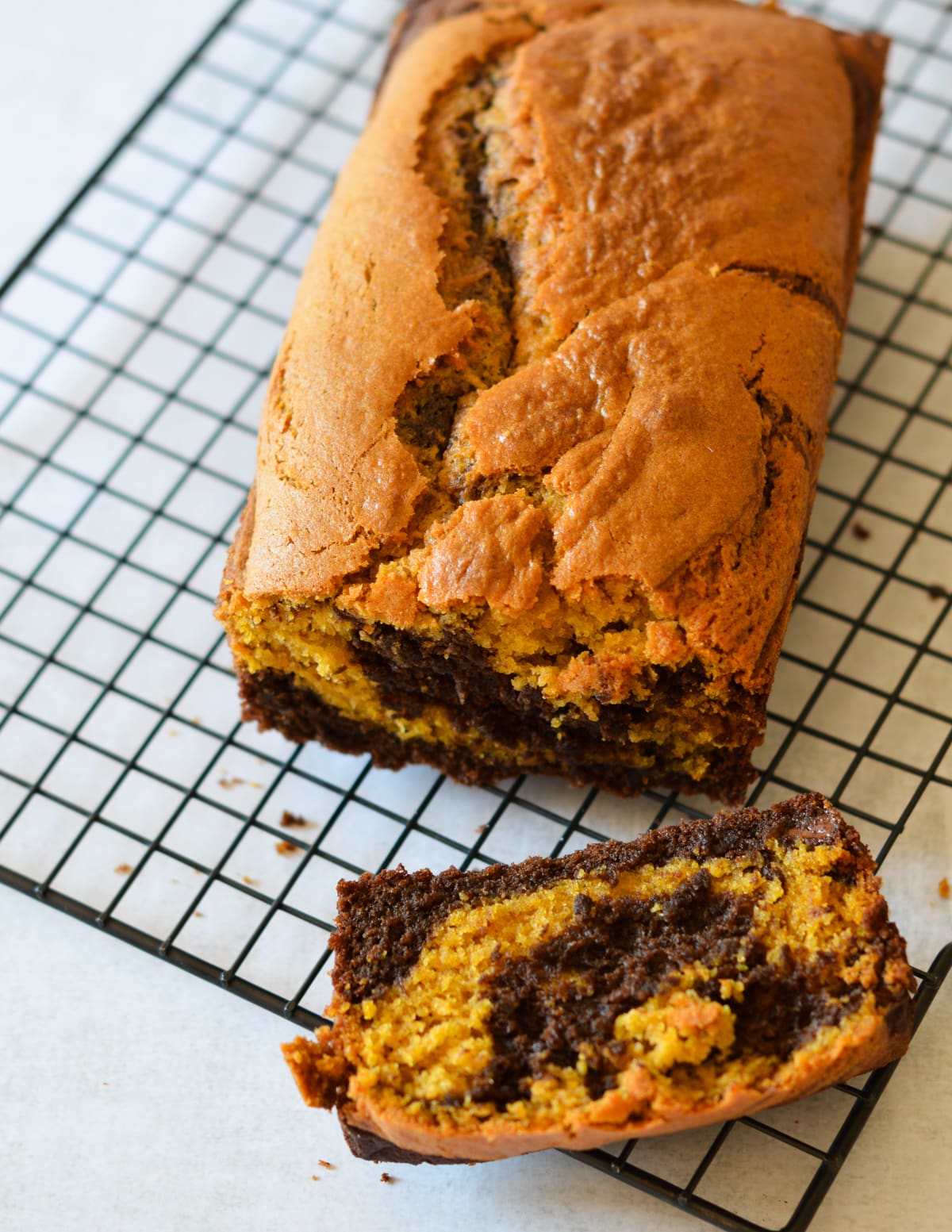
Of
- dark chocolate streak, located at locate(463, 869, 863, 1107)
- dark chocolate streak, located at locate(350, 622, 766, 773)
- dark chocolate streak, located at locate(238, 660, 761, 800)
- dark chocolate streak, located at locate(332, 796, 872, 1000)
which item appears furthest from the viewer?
dark chocolate streak, located at locate(238, 660, 761, 800)

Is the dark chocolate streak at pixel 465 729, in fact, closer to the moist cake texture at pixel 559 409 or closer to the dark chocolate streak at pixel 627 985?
the moist cake texture at pixel 559 409

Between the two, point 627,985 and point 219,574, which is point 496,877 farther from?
point 219,574

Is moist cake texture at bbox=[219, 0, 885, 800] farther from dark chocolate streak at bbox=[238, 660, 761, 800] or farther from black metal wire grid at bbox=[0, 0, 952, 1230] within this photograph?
black metal wire grid at bbox=[0, 0, 952, 1230]

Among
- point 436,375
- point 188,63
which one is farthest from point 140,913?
point 188,63

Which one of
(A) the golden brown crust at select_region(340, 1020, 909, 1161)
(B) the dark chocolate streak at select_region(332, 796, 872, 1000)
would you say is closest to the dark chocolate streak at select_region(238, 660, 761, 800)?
(B) the dark chocolate streak at select_region(332, 796, 872, 1000)

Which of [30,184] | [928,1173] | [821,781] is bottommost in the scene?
[928,1173]

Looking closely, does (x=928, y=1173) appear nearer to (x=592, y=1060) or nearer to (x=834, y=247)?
(x=592, y=1060)

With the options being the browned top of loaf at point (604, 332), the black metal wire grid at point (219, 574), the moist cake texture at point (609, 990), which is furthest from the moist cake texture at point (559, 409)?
the moist cake texture at point (609, 990)
